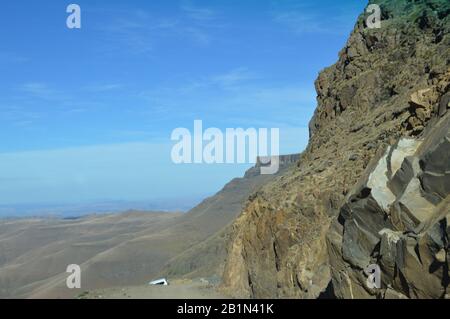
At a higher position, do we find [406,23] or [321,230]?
[406,23]

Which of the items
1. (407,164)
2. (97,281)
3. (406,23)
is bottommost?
(97,281)

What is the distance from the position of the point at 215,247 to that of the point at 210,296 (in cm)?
6601

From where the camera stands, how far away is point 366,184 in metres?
17.0

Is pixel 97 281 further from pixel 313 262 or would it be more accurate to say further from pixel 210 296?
pixel 313 262

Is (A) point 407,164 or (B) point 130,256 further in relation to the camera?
(B) point 130,256

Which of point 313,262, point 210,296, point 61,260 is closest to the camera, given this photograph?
point 313,262

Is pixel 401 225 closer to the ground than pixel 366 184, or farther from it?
closer to the ground

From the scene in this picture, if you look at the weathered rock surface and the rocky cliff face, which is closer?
the weathered rock surface

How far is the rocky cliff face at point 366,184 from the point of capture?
1438 centimetres

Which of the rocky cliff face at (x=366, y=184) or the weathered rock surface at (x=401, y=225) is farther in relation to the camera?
the rocky cliff face at (x=366, y=184)

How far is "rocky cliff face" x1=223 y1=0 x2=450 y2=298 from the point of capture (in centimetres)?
1438

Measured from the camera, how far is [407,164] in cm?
1556

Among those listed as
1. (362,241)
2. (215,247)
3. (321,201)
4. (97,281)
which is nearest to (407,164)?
(362,241)
